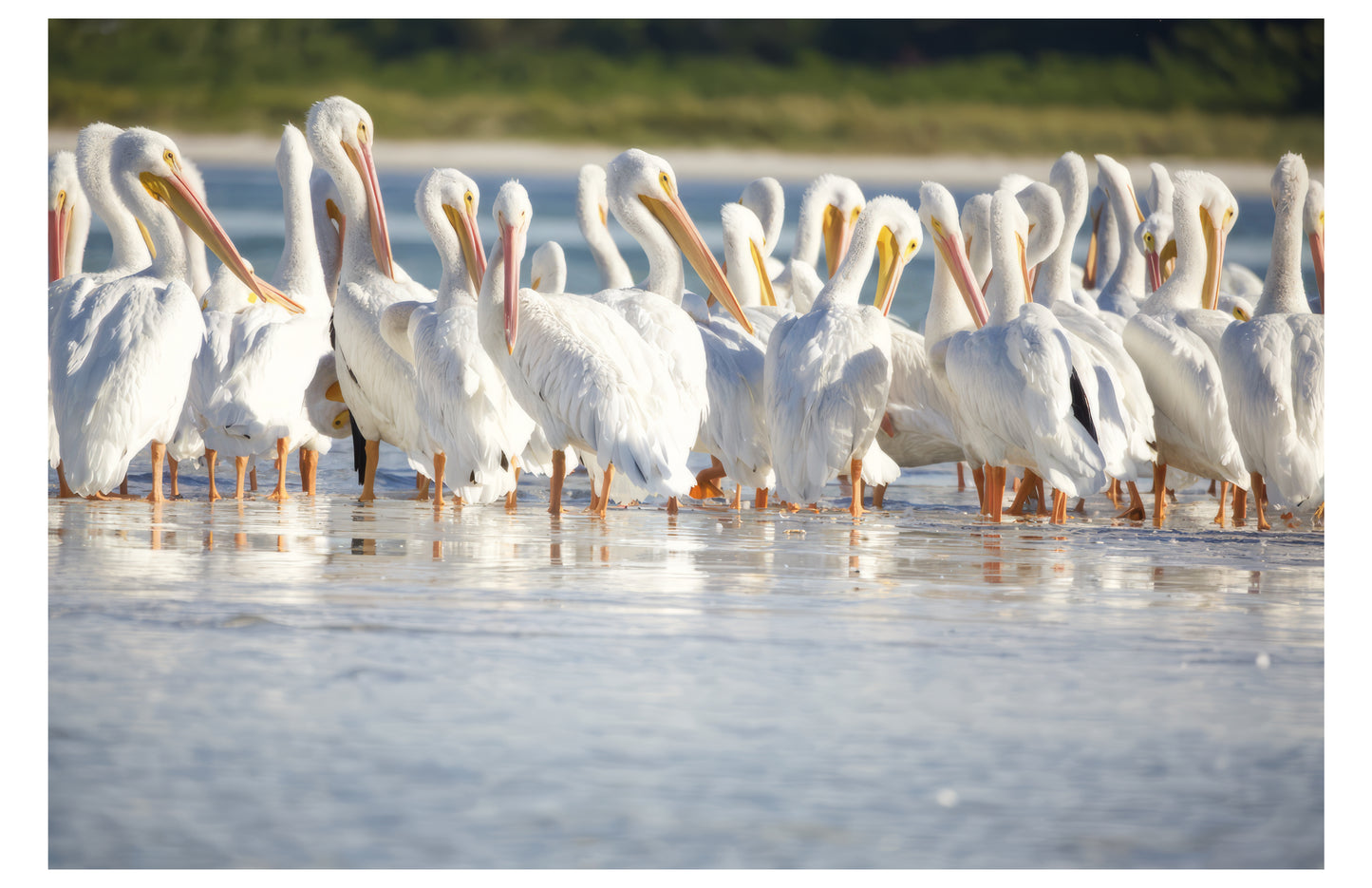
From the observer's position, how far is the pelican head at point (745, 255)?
8.70 metres

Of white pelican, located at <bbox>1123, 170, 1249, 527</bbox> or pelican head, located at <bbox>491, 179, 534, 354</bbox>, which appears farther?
white pelican, located at <bbox>1123, 170, 1249, 527</bbox>

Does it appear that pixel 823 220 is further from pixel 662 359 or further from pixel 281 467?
pixel 281 467

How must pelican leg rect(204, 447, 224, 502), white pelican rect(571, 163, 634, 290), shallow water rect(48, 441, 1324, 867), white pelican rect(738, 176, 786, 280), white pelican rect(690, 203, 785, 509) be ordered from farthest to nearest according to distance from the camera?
white pelican rect(738, 176, 786, 280)
white pelican rect(571, 163, 634, 290)
pelican leg rect(204, 447, 224, 502)
white pelican rect(690, 203, 785, 509)
shallow water rect(48, 441, 1324, 867)

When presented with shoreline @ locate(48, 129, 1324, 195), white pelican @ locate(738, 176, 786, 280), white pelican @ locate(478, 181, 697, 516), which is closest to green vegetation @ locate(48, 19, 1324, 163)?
shoreline @ locate(48, 129, 1324, 195)

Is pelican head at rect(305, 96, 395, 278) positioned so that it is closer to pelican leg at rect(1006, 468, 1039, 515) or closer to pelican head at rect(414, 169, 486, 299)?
pelican head at rect(414, 169, 486, 299)

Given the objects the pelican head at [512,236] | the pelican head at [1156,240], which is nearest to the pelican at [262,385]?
the pelican head at [512,236]

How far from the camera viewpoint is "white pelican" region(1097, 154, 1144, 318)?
9.66 m

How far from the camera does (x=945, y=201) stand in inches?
312

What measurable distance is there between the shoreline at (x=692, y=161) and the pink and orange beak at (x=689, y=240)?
31 cm

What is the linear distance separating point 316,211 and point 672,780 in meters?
6.91

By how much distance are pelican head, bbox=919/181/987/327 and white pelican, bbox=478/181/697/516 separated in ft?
5.84

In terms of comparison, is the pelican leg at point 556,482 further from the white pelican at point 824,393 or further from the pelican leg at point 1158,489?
the pelican leg at point 1158,489
